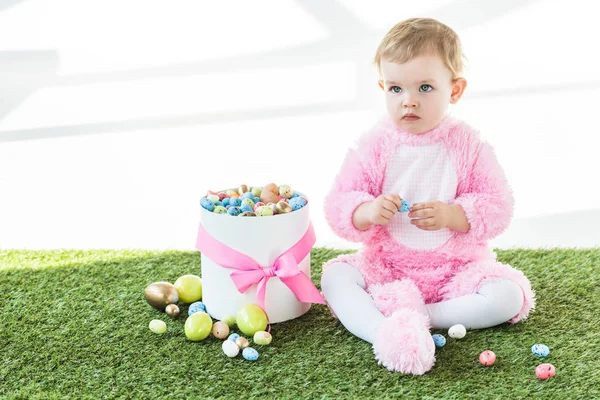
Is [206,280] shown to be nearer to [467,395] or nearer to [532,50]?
[467,395]

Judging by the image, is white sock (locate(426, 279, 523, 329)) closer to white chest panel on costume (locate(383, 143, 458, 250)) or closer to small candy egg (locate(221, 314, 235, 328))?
white chest panel on costume (locate(383, 143, 458, 250))

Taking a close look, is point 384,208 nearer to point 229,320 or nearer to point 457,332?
point 457,332

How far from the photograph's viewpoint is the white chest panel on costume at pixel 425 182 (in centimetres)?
191

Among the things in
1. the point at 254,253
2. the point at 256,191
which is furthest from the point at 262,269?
the point at 256,191

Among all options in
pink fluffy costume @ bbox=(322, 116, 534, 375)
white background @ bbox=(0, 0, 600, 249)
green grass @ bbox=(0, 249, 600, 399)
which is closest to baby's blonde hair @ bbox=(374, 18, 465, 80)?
pink fluffy costume @ bbox=(322, 116, 534, 375)

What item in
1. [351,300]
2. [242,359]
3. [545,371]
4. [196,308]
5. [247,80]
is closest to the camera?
[545,371]

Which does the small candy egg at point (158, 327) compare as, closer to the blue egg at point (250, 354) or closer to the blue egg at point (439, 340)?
the blue egg at point (250, 354)

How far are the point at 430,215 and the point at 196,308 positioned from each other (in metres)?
0.59

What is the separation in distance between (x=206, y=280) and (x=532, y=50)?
6.95 feet

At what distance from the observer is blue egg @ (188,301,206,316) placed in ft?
6.34

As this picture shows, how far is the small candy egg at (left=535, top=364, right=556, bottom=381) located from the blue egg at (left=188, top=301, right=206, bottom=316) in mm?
776

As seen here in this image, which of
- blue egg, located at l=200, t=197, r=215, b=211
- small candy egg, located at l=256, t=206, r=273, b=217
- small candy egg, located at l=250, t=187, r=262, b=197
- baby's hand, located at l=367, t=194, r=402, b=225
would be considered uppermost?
baby's hand, located at l=367, t=194, r=402, b=225

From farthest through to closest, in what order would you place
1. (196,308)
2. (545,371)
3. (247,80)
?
(247,80) → (196,308) → (545,371)

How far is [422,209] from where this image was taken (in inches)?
71.7
